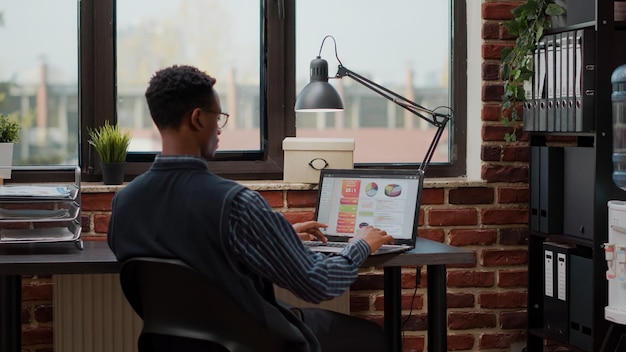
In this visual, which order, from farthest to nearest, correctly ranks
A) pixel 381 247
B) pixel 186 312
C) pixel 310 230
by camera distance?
pixel 310 230 → pixel 381 247 → pixel 186 312

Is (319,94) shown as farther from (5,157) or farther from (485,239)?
(5,157)

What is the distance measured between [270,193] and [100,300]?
2.34 feet

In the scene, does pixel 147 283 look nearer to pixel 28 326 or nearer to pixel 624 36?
pixel 28 326

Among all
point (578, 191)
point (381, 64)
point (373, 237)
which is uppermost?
point (381, 64)

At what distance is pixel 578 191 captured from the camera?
331 cm

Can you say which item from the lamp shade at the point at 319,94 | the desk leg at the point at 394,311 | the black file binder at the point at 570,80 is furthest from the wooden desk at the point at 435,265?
the black file binder at the point at 570,80

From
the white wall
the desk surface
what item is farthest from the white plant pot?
the white wall

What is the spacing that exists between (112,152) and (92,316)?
1.90ft

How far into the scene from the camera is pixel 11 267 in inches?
A: 98.1

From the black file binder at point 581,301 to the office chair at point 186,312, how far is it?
4.91 feet

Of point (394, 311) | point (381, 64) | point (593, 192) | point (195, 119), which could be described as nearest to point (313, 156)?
point (381, 64)

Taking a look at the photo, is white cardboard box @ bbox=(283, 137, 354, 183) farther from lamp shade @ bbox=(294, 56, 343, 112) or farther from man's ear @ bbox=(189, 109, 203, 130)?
man's ear @ bbox=(189, 109, 203, 130)

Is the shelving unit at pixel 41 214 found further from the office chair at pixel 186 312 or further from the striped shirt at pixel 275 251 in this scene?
the striped shirt at pixel 275 251

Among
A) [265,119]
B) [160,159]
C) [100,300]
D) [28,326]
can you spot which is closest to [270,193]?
[265,119]
